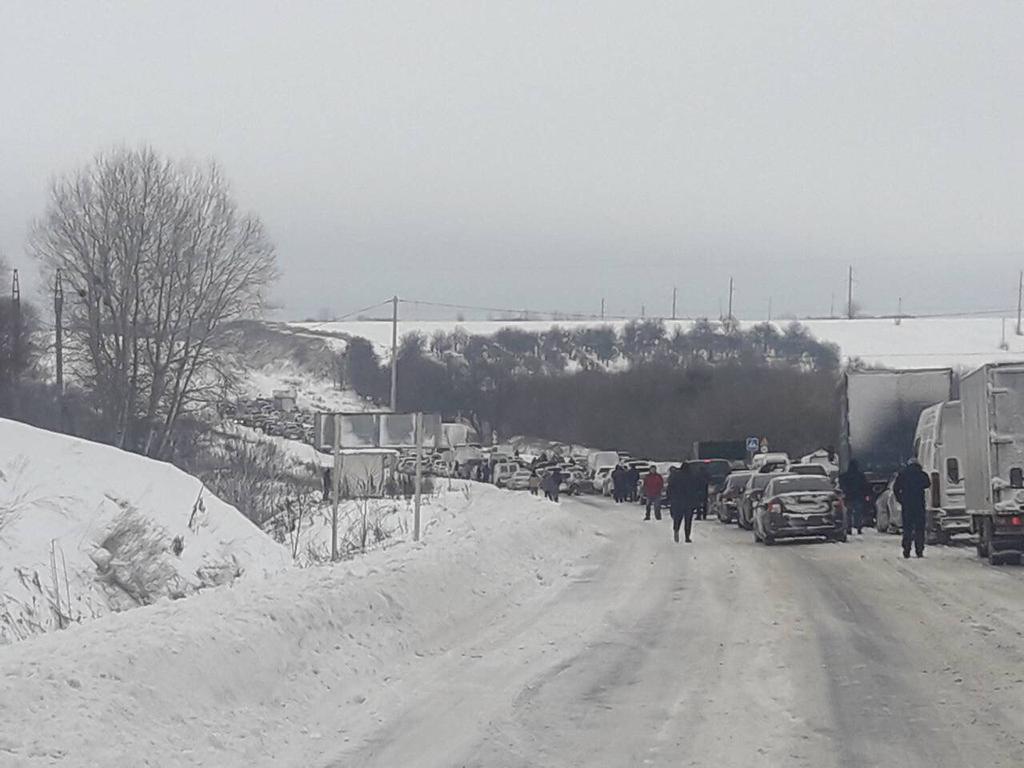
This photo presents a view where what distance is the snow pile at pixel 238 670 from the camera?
7.57 meters

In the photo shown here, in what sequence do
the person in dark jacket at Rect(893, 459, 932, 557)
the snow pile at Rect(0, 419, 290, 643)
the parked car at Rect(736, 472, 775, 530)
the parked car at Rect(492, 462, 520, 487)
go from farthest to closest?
the parked car at Rect(492, 462, 520, 487) < the parked car at Rect(736, 472, 775, 530) < the person in dark jacket at Rect(893, 459, 932, 557) < the snow pile at Rect(0, 419, 290, 643)

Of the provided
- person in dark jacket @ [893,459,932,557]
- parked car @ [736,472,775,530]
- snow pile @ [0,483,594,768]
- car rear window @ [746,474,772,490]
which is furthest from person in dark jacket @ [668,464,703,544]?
snow pile @ [0,483,594,768]

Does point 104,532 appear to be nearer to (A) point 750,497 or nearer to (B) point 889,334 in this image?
(A) point 750,497

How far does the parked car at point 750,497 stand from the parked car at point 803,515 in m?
5.38

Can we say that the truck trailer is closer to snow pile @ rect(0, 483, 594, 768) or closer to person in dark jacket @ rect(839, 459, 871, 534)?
person in dark jacket @ rect(839, 459, 871, 534)

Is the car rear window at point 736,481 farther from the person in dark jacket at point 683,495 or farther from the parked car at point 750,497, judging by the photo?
the person in dark jacket at point 683,495

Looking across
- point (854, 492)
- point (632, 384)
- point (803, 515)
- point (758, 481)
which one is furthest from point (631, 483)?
point (632, 384)

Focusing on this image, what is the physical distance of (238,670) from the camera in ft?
30.8

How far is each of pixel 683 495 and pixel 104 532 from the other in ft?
38.1

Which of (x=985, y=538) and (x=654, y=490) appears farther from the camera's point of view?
(x=654, y=490)

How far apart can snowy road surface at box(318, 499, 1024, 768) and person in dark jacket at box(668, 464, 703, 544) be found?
381 inches

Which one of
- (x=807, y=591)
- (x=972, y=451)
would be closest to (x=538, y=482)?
(x=972, y=451)

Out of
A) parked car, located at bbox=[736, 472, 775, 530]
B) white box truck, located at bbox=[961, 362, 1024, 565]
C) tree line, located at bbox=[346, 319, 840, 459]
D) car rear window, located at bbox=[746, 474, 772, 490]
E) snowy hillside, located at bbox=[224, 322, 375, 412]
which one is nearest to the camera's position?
white box truck, located at bbox=[961, 362, 1024, 565]

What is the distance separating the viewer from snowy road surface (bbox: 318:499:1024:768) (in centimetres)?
827
